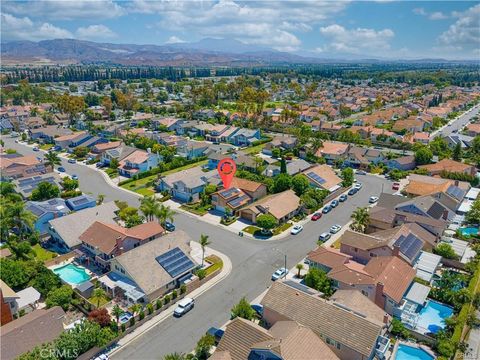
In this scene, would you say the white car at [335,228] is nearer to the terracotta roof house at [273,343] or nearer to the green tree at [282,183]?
the green tree at [282,183]

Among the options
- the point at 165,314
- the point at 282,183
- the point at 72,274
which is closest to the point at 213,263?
the point at 165,314

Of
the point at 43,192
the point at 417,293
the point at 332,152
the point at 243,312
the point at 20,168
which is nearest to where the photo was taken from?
the point at 243,312

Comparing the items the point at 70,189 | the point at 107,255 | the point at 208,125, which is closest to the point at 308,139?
the point at 208,125

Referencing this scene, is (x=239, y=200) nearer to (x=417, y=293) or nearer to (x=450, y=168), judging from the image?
(x=417, y=293)

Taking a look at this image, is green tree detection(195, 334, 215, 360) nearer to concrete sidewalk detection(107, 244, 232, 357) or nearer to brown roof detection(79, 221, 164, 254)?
concrete sidewalk detection(107, 244, 232, 357)

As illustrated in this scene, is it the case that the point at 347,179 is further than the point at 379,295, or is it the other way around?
the point at 347,179

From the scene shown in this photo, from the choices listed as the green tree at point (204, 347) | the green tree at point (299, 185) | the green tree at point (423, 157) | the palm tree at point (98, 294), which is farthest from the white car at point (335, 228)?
the green tree at point (423, 157)

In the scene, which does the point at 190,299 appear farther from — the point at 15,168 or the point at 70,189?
the point at 15,168
